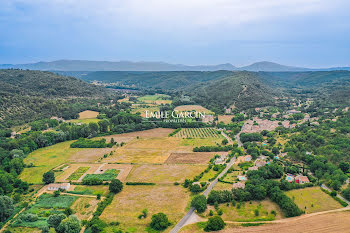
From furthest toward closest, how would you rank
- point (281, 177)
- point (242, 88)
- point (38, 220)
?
1. point (242, 88)
2. point (281, 177)
3. point (38, 220)

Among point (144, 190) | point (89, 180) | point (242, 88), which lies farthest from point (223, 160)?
point (242, 88)

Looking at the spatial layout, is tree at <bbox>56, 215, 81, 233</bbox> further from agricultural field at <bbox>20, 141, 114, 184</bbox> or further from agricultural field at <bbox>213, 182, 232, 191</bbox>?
agricultural field at <bbox>213, 182, 232, 191</bbox>

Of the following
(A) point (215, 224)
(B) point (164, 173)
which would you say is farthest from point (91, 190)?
(A) point (215, 224)

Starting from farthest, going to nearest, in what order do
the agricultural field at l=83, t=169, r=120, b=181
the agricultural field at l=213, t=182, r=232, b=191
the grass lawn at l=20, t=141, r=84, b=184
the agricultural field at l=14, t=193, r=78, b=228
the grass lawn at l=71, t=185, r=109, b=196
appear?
the grass lawn at l=20, t=141, r=84, b=184, the agricultural field at l=83, t=169, r=120, b=181, the agricultural field at l=213, t=182, r=232, b=191, the grass lawn at l=71, t=185, r=109, b=196, the agricultural field at l=14, t=193, r=78, b=228

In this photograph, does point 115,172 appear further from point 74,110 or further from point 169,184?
point 74,110

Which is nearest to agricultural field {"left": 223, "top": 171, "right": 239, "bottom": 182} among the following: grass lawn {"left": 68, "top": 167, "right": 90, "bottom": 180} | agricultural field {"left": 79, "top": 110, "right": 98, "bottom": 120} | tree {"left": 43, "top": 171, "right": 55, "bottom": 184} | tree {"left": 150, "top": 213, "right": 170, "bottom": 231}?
tree {"left": 150, "top": 213, "right": 170, "bottom": 231}

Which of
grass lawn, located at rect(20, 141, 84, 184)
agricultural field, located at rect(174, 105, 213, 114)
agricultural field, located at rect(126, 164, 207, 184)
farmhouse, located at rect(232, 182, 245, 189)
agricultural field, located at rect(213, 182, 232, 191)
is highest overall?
agricultural field, located at rect(174, 105, 213, 114)

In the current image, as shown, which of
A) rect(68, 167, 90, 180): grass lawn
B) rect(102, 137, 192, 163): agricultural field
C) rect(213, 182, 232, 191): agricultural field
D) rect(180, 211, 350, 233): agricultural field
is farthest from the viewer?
Answer: rect(102, 137, 192, 163): agricultural field
